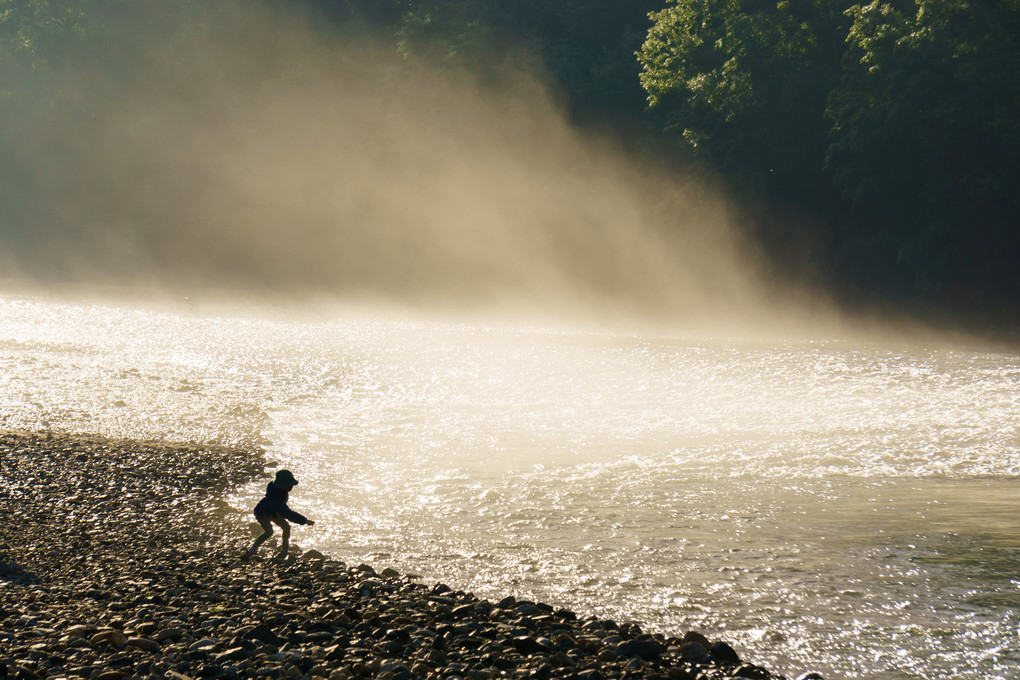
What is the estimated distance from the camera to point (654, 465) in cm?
1833

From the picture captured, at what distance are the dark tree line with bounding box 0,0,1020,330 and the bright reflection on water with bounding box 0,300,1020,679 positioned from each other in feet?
41.2

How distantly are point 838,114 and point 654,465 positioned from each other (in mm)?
31232

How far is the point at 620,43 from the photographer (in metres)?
60.2

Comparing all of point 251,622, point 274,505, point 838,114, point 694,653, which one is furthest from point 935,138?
point 251,622

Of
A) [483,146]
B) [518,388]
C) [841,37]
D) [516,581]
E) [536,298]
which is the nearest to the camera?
[516,581]

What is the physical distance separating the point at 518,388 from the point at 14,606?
1854 cm

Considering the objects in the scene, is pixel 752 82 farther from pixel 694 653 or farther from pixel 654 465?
pixel 694 653

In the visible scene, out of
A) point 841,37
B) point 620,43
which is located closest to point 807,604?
point 841,37

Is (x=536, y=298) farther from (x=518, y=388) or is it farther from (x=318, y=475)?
(x=318, y=475)

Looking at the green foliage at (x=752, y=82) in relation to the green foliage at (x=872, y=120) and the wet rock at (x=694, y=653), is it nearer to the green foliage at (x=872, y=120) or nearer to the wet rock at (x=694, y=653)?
the green foliage at (x=872, y=120)

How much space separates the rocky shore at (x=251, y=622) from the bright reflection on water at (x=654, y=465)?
2.94 ft

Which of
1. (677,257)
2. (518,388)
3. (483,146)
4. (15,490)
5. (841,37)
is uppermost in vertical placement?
(841,37)

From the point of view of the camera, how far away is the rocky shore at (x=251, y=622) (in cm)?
864

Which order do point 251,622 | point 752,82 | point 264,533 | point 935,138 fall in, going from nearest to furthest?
point 251,622
point 264,533
point 935,138
point 752,82
